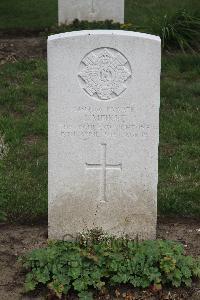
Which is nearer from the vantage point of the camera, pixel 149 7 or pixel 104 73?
pixel 104 73

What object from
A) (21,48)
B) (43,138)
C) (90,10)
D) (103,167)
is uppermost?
(90,10)

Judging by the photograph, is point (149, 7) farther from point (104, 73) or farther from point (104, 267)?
point (104, 267)

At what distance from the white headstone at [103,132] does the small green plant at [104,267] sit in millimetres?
360

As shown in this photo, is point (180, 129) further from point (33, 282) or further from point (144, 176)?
point (33, 282)

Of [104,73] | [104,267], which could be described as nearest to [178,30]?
[104,73]

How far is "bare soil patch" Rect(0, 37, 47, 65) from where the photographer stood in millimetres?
10203

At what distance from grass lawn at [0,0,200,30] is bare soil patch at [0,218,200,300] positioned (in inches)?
250

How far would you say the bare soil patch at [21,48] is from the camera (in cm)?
1020

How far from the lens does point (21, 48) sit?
10.6 meters

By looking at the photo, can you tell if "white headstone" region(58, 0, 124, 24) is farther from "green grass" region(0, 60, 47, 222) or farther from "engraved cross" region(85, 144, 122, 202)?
"engraved cross" region(85, 144, 122, 202)

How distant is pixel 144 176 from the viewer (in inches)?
202

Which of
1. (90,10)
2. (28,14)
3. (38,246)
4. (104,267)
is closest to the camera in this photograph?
(104,267)

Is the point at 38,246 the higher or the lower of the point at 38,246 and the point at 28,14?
the lower

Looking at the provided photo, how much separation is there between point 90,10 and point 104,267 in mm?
7308
